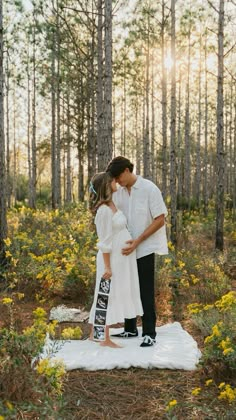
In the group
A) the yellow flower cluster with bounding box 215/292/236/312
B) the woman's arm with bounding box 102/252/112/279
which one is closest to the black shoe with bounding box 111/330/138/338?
the woman's arm with bounding box 102/252/112/279

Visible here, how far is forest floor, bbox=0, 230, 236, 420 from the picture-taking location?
3.59 metres

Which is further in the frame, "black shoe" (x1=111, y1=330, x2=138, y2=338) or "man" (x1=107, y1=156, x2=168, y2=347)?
"black shoe" (x1=111, y1=330, x2=138, y2=338)

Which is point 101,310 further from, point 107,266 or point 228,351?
point 228,351

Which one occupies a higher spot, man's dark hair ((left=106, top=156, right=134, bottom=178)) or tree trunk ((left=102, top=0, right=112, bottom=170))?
tree trunk ((left=102, top=0, right=112, bottom=170))

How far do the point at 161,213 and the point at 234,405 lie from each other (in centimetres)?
212

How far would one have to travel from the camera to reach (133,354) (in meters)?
4.84

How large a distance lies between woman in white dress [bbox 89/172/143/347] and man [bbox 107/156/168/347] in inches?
3.8

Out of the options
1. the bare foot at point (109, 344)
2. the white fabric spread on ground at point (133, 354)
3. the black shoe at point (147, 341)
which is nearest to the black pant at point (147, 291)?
the black shoe at point (147, 341)

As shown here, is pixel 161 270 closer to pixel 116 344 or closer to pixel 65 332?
pixel 116 344

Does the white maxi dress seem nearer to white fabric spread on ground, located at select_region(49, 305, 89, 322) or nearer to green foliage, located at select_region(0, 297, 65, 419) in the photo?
white fabric spread on ground, located at select_region(49, 305, 89, 322)

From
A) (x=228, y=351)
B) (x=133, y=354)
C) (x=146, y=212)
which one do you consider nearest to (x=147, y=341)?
(x=133, y=354)

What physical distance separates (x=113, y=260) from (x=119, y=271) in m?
0.12

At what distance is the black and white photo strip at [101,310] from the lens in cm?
509

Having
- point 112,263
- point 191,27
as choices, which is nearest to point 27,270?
point 112,263
